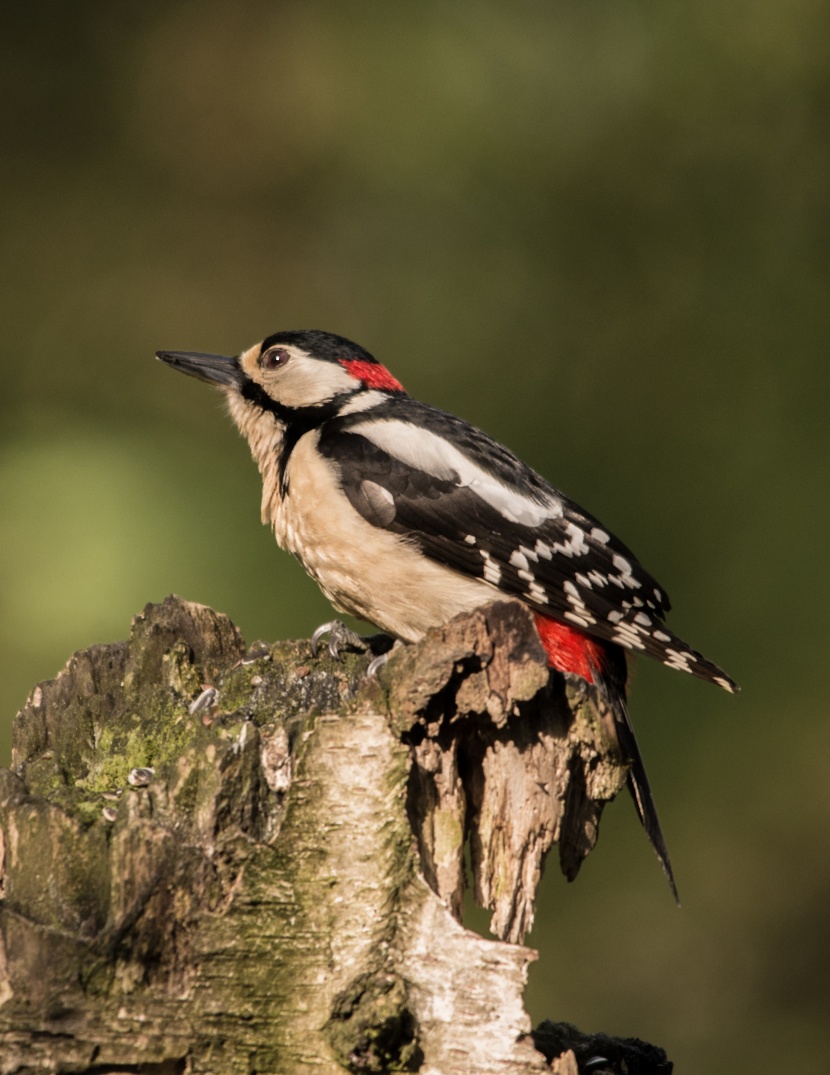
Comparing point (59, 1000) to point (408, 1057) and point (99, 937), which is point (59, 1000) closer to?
point (99, 937)

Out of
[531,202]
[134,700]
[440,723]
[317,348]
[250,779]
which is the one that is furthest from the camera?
[531,202]

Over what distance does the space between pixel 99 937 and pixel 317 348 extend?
223cm

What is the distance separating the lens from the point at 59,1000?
1.85 metres

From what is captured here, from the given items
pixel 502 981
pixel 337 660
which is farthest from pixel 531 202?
pixel 502 981

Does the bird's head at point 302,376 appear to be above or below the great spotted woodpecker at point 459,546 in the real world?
above

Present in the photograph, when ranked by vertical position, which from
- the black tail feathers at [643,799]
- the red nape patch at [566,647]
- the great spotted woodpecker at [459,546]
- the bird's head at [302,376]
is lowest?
the black tail feathers at [643,799]

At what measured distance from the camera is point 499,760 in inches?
91.0

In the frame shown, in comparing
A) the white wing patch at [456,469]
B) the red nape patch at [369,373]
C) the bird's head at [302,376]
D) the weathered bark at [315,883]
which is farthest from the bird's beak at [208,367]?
the weathered bark at [315,883]

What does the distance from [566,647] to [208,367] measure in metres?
1.45

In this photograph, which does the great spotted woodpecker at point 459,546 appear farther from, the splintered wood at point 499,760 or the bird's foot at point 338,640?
the splintered wood at point 499,760

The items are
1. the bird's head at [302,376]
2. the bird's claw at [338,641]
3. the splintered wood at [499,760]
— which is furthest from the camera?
the bird's head at [302,376]

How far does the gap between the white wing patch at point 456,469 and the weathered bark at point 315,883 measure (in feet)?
3.53

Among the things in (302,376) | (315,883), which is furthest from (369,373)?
(315,883)

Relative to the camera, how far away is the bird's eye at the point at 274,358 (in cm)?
381
